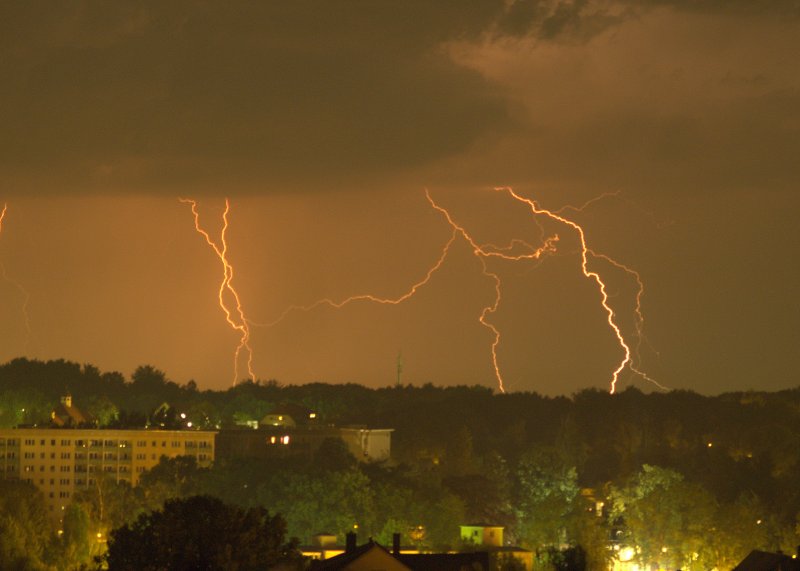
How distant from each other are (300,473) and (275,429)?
25898 millimetres

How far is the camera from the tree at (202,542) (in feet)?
173

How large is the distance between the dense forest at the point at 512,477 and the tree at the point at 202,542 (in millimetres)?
15786

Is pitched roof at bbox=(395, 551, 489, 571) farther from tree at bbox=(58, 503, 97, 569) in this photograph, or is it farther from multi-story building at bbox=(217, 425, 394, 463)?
multi-story building at bbox=(217, 425, 394, 463)

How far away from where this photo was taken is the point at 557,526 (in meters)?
84.8

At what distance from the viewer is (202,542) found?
174 ft

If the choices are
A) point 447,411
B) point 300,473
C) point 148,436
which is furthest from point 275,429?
point 300,473

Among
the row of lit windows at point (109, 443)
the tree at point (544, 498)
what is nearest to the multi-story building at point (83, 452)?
the row of lit windows at point (109, 443)

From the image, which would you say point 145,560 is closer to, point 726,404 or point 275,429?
point 275,429

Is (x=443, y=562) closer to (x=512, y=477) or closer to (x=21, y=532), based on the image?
(x=21, y=532)

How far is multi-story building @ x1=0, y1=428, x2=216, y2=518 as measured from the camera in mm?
124125

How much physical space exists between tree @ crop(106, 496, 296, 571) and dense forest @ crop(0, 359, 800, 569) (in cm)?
1579

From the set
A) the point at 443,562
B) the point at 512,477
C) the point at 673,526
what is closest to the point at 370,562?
the point at 443,562

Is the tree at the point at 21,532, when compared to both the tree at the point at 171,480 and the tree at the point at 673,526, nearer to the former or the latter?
the tree at the point at 171,480

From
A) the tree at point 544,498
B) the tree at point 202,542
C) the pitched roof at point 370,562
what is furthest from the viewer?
the tree at point 544,498
